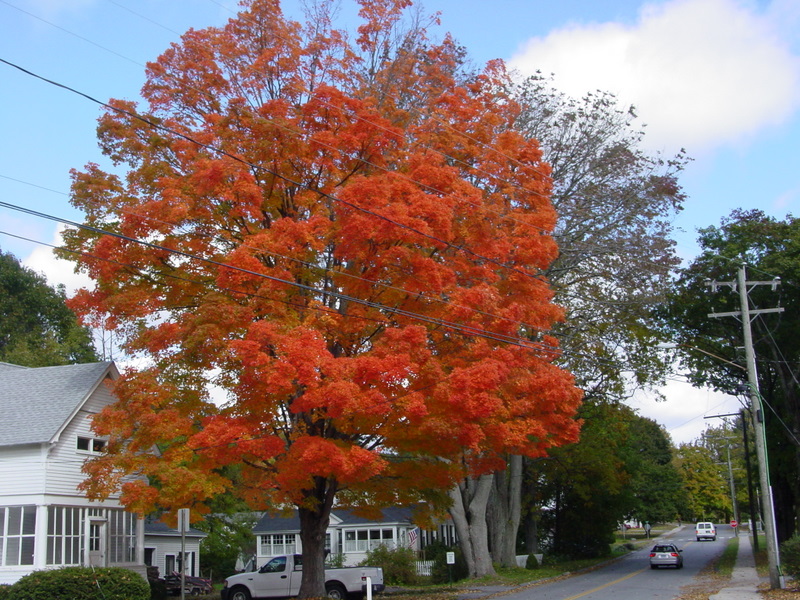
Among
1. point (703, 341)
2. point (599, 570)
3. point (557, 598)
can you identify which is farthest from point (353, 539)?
point (557, 598)

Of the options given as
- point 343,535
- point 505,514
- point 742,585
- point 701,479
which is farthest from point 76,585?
point 701,479

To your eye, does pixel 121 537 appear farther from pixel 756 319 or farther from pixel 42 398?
pixel 756 319

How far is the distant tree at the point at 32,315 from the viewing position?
49.9 metres

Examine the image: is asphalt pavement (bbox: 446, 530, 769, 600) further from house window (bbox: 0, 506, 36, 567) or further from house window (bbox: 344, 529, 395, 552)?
house window (bbox: 344, 529, 395, 552)

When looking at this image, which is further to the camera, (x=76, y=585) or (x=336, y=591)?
(x=336, y=591)

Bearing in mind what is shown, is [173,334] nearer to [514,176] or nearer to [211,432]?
[211,432]

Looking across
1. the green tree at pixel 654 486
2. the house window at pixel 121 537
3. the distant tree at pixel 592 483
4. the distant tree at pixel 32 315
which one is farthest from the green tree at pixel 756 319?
the distant tree at pixel 32 315

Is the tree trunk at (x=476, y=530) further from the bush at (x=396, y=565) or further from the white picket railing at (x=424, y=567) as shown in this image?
the white picket railing at (x=424, y=567)

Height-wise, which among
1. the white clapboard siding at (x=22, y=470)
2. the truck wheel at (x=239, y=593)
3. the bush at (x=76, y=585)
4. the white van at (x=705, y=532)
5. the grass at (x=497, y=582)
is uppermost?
the white clapboard siding at (x=22, y=470)

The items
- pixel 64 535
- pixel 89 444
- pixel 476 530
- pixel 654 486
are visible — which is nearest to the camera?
pixel 64 535

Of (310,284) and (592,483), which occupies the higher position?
(310,284)

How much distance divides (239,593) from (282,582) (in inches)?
66.5

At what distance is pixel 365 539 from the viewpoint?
49.8 m

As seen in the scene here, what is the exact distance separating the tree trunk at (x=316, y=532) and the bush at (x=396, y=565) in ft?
57.3
